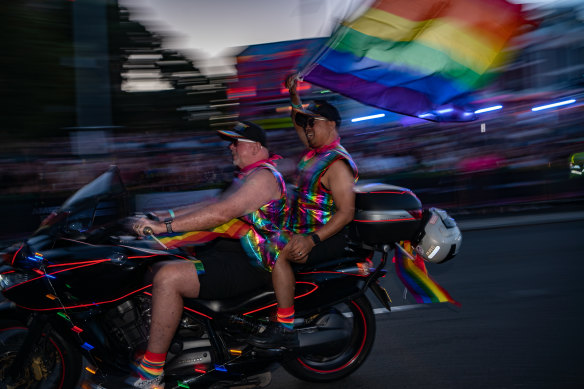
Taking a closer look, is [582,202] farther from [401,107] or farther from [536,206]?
[401,107]

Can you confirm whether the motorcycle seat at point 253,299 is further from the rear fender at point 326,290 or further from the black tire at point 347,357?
the black tire at point 347,357

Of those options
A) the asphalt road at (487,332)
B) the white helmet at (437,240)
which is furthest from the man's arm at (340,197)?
the asphalt road at (487,332)

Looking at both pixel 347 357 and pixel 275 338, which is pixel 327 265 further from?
pixel 347 357

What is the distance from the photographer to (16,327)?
131 inches

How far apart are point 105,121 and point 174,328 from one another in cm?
512

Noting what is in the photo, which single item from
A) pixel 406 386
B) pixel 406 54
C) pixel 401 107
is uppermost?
pixel 406 54

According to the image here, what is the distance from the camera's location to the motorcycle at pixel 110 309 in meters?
3.21

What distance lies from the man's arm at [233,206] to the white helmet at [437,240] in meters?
1.08

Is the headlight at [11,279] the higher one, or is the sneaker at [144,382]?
the headlight at [11,279]

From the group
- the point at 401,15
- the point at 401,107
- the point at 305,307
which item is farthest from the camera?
the point at 401,107

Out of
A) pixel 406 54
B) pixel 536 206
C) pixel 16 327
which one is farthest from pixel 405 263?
pixel 536 206

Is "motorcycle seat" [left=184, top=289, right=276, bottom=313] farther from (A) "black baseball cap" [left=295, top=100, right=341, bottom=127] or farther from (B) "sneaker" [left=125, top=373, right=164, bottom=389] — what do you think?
(A) "black baseball cap" [left=295, top=100, right=341, bottom=127]

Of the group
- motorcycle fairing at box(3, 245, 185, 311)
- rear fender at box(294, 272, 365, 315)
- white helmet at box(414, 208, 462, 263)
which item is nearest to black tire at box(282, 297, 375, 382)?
rear fender at box(294, 272, 365, 315)

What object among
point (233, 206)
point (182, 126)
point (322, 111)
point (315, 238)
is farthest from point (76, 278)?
point (182, 126)
